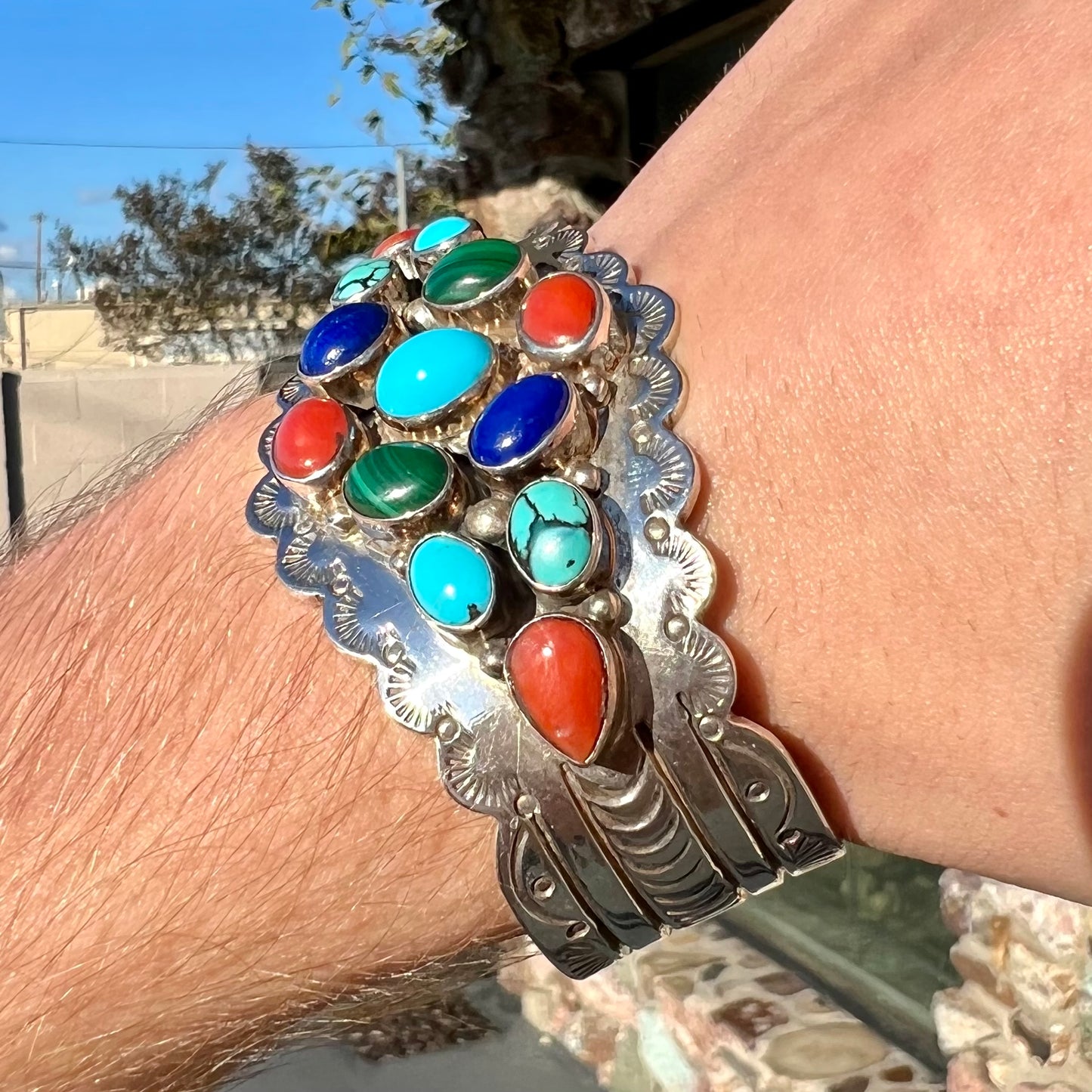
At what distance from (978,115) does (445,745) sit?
460 mm

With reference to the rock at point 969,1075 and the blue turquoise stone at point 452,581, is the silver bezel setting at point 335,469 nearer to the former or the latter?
the blue turquoise stone at point 452,581

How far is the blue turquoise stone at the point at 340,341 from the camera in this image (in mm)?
636

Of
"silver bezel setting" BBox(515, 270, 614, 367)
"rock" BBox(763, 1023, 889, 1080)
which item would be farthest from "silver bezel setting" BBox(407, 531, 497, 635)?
"rock" BBox(763, 1023, 889, 1080)

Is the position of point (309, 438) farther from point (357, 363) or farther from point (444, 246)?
point (444, 246)

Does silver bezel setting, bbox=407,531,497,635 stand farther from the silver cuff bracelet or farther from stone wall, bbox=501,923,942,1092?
stone wall, bbox=501,923,942,1092

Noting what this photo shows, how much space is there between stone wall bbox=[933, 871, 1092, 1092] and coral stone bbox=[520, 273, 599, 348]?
156cm

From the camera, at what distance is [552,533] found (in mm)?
539

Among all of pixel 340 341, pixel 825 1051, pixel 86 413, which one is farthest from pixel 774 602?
pixel 86 413

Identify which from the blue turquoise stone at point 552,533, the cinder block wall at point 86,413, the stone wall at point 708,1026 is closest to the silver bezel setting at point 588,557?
the blue turquoise stone at point 552,533

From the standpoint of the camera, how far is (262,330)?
14.8ft

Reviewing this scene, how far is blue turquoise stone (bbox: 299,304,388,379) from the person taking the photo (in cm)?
64

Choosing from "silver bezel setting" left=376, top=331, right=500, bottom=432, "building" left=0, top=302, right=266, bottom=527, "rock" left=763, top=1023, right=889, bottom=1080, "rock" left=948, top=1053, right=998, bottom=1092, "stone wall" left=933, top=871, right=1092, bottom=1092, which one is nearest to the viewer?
"silver bezel setting" left=376, top=331, right=500, bottom=432

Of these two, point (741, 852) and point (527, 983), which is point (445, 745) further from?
point (527, 983)

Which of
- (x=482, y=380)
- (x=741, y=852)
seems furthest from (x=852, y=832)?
(x=482, y=380)
